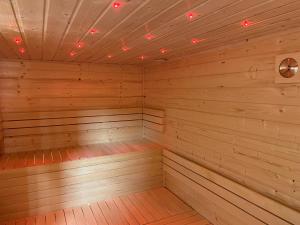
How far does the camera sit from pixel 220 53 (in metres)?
2.77

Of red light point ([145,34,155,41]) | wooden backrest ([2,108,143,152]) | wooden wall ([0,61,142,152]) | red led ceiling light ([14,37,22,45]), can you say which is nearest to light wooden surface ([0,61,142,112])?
wooden wall ([0,61,142,152])

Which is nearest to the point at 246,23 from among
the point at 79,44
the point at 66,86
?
the point at 79,44

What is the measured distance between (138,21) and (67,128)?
2.87 metres

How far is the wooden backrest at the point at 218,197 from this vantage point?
2.13 m

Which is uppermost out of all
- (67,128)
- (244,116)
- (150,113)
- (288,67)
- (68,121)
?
(288,67)

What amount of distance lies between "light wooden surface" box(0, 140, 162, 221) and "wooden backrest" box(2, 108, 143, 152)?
0.88 feet

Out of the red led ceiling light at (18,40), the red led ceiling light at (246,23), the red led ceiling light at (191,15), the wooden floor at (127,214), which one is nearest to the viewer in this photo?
the red led ceiling light at (191,15)

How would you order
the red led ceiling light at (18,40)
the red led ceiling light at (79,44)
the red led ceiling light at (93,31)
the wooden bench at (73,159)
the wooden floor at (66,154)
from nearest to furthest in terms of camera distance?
the red led ceiling light at (93,31) < the red led ceiling light at (18,40) < the red led ceiling light at (79,44) < the wooden bench at (73,159) < the wooden floor at (66,154)

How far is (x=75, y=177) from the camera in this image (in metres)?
3.30

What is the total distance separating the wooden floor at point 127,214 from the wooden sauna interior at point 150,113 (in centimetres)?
2

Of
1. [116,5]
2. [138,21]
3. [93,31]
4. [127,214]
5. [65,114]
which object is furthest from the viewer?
[65,114]

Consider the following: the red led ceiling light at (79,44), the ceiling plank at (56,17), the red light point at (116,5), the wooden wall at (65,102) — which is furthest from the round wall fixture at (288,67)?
the wooden wall at (65,102)

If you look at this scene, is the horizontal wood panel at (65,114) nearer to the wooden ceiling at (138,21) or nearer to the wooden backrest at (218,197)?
the wooden backrest at (218,197)

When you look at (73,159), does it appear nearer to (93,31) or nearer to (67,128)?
(67,128)
